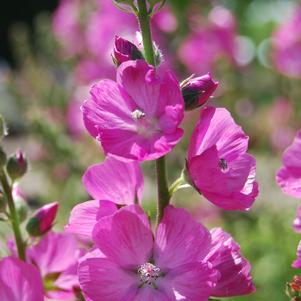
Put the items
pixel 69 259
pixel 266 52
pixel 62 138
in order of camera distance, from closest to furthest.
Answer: pixel 69 259 → pixel 62 138 → pixel 266 52

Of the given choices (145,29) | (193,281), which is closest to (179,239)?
(193,281)

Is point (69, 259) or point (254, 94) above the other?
point (69, 259)

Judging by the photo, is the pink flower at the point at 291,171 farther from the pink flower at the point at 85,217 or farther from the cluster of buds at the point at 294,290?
the pink flower at the point at 85,217

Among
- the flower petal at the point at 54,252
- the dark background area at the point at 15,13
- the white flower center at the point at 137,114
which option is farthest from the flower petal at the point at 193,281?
the dark background area at the point at 15,13

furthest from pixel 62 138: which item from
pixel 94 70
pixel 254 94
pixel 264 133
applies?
pixel 254 94

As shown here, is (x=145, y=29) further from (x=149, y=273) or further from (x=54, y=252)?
(x=54, y=252)

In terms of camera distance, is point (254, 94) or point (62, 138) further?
point (254, 94)

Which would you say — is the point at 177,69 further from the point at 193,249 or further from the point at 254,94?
the point at 193,249

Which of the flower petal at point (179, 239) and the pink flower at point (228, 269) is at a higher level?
the flower petal at point (179, 239)
